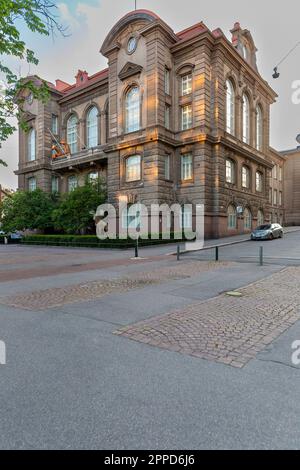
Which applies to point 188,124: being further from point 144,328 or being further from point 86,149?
point 144,328

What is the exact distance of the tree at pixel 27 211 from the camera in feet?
130

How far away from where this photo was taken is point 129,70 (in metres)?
32.8

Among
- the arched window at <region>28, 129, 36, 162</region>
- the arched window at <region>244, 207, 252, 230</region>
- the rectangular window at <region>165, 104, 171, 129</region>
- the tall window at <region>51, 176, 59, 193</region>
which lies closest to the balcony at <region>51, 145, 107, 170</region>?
the tall window at <region>51, 176, 59, 193</region>

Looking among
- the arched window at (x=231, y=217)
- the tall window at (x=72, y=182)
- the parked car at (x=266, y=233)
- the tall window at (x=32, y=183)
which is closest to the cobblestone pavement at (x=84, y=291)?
the parked car at (x=266, y=233)

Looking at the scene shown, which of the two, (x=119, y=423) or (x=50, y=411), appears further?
(x=50, y=411)

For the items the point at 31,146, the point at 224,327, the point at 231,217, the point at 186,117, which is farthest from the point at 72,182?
the point at 224,327

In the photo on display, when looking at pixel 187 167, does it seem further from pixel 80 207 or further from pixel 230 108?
pixel 80 207

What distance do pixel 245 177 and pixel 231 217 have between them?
7046 millimetres

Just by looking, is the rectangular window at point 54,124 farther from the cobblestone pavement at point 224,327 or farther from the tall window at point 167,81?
the cobblestone pavement at point 224,327

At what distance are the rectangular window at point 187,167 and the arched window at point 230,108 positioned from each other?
6.14 meters

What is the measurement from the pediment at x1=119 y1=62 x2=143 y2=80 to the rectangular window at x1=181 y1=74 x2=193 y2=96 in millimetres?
4908

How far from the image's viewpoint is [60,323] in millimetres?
5551

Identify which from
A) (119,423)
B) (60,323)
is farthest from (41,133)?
(119,423)
